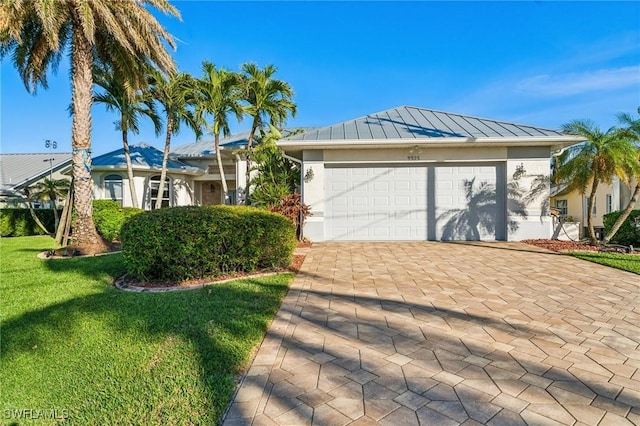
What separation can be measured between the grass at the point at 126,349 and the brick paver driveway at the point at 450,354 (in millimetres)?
320

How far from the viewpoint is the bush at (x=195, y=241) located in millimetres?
5469

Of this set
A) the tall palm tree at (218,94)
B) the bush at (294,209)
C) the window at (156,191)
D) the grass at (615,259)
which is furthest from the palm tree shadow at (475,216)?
the window at (156,191)

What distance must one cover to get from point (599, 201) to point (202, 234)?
20.9 metres

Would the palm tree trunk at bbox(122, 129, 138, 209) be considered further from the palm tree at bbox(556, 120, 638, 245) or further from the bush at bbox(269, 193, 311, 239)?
the palm tree at bbox(556, 120, 638, 245)

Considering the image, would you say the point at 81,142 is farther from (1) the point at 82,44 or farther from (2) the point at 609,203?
(2) the point at 609,203

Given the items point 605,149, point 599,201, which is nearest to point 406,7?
point 605,149

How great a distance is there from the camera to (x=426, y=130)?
36.5ft

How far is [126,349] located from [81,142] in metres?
8.86

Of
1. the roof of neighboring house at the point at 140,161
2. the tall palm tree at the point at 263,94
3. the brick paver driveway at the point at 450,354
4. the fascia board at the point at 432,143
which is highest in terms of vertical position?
the tall palm tree at the point at 263,94

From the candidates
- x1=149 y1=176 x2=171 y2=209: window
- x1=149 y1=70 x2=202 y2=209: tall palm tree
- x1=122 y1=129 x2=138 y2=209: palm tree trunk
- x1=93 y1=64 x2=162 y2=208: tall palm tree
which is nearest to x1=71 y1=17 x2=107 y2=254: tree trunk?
x1=149 y1=70 x2=202 y2=209: tall palm tree

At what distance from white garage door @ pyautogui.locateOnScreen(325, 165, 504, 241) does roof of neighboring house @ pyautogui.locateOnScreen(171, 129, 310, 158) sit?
930cm

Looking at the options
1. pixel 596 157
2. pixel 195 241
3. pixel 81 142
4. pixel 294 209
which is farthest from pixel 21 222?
pixel 596 157

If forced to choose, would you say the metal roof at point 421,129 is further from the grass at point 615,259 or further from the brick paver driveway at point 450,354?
the brick paver driveway at point 450,354

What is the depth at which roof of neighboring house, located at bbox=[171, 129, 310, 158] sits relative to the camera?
783 inches
